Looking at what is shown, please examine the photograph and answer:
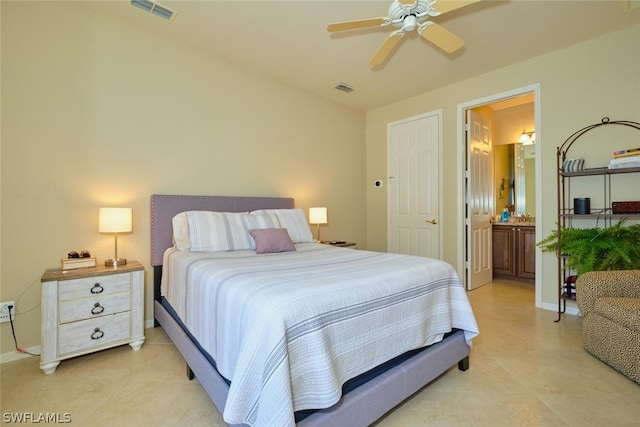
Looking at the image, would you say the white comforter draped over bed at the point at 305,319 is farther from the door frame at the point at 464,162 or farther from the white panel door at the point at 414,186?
the white panel door at the point at 414,186

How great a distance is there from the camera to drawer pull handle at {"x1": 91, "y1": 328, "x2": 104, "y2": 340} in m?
2.05

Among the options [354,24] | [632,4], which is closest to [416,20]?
[354,24]

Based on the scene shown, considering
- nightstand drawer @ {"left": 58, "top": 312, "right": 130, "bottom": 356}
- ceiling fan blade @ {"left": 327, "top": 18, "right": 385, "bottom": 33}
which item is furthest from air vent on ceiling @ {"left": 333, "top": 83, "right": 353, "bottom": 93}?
nightstand drawer @ {"left": 58, "top": 312, "right": 130, "bottom": 356}

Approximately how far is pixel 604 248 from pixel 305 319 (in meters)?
2.91

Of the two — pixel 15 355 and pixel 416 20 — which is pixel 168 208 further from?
pixel 416 20

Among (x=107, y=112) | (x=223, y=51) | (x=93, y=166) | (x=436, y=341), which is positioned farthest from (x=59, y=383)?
(x=223, y=51)

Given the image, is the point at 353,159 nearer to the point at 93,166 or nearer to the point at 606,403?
the point at 93,166

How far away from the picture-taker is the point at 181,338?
187 centimetres

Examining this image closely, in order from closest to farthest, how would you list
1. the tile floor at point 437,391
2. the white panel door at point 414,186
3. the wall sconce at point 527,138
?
the tile floor at point 437,391 < the white panel door at point 414,186 < the wall sconce at point 527,138

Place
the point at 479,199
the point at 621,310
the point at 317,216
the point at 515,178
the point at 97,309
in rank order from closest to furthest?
the point at 621,310, the point at 97,309, the point at 317,216, the point at 479,199, the point at 515,178

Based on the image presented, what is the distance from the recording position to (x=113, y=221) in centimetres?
226

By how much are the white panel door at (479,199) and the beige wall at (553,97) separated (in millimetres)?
207

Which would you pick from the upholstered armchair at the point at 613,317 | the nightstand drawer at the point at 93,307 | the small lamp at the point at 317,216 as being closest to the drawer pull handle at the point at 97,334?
the nightstand drawer at the point at 93,307

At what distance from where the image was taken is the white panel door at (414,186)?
407 cm
